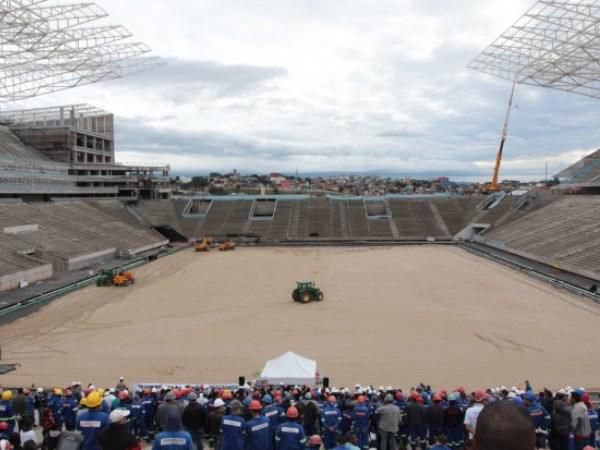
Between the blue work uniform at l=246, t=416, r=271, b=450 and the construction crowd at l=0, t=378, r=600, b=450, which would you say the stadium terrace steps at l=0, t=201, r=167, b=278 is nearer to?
the construction crowd at l=0, t=378, r=600, b=450

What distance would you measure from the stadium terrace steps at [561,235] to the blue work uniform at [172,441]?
3035 centimetres

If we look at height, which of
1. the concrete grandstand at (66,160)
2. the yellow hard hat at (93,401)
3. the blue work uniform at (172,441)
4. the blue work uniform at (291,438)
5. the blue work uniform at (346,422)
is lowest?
the blue work uniform at (346,422)

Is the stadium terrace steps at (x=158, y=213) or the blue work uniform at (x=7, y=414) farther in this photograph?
the stadium terrace steps at (x=158, y=213)

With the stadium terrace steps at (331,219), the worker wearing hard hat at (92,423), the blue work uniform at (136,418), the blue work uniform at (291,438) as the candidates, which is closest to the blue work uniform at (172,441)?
the worker wearing hard hat at (92,423)

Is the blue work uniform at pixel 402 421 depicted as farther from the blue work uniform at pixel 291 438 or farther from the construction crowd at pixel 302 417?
the blue work uniform at pixel 291 438

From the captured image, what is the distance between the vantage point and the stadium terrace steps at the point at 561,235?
3291 centimetres

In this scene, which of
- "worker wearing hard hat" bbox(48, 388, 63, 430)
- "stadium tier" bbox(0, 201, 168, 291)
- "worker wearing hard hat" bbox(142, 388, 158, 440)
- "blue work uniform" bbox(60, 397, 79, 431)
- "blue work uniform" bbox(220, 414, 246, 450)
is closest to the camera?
"blue work uniform" bbox(220, 414, 246, 450)

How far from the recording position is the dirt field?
1477 cm

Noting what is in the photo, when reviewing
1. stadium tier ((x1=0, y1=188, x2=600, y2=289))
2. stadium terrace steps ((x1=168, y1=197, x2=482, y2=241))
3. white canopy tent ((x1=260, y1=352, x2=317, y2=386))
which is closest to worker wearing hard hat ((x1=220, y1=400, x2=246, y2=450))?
white canopy tent ((x1=260, y1=352, x2=317, y2=386))

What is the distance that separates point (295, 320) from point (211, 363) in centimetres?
592

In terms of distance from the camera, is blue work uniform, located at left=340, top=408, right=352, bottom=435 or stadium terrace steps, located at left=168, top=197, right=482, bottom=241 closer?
blue work uniform, located at left=340, top=408, right=352, bottom=435

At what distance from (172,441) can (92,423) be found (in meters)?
1.77

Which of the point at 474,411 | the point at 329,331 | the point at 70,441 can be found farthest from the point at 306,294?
the point at 70,441

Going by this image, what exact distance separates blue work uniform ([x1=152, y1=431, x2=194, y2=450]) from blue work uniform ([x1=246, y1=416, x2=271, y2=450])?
2.04 meters
